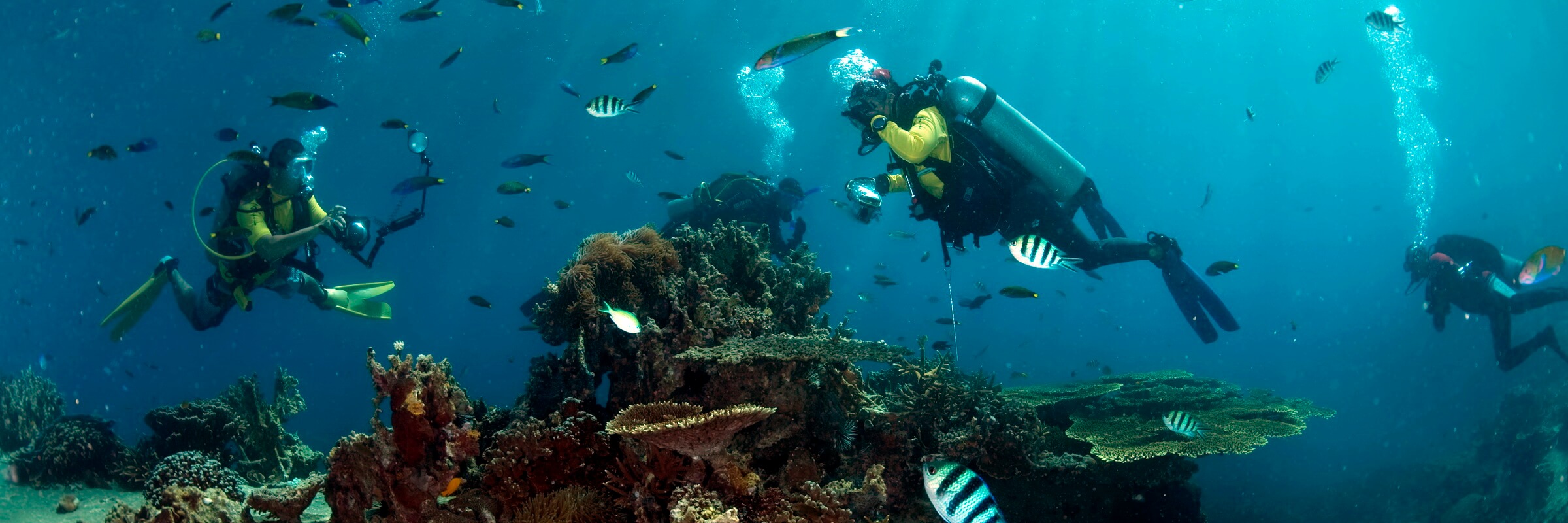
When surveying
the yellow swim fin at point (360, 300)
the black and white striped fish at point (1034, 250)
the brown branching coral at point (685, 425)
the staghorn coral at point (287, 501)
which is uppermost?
the black and white striped fish at point (1034, 250)

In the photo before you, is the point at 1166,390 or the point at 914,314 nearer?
the point at 1166,390

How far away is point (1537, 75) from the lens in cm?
7075

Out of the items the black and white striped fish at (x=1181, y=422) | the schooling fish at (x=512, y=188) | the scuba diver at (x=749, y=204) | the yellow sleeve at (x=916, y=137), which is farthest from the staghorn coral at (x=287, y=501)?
the scuba diver at (x=749, y=204)

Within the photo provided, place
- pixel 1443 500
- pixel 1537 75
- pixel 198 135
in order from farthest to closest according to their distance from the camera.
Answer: pixel 1537 75 < pixel 198 135 < pixel 1443 500

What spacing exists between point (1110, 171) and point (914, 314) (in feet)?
107

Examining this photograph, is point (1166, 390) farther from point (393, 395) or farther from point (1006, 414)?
point (393, 395)

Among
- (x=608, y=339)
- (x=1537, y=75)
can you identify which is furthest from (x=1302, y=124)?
(x=608, y=339)

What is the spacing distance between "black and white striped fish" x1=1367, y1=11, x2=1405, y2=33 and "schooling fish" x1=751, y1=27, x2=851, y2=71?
10.9 meters

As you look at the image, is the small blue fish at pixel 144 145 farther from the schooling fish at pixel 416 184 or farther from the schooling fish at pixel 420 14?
the schooling fish at pixel 416 184

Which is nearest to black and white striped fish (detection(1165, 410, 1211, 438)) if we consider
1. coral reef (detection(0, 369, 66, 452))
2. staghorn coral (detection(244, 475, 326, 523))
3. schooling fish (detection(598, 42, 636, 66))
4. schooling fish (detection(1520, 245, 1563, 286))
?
staghorn coral (detection(244, 475, 326, 523))

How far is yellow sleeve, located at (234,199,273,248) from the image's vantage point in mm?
7547

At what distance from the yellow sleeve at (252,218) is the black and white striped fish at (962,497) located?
29.0 feet

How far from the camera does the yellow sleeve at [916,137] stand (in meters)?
5.84

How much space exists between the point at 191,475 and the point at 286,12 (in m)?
6.65
